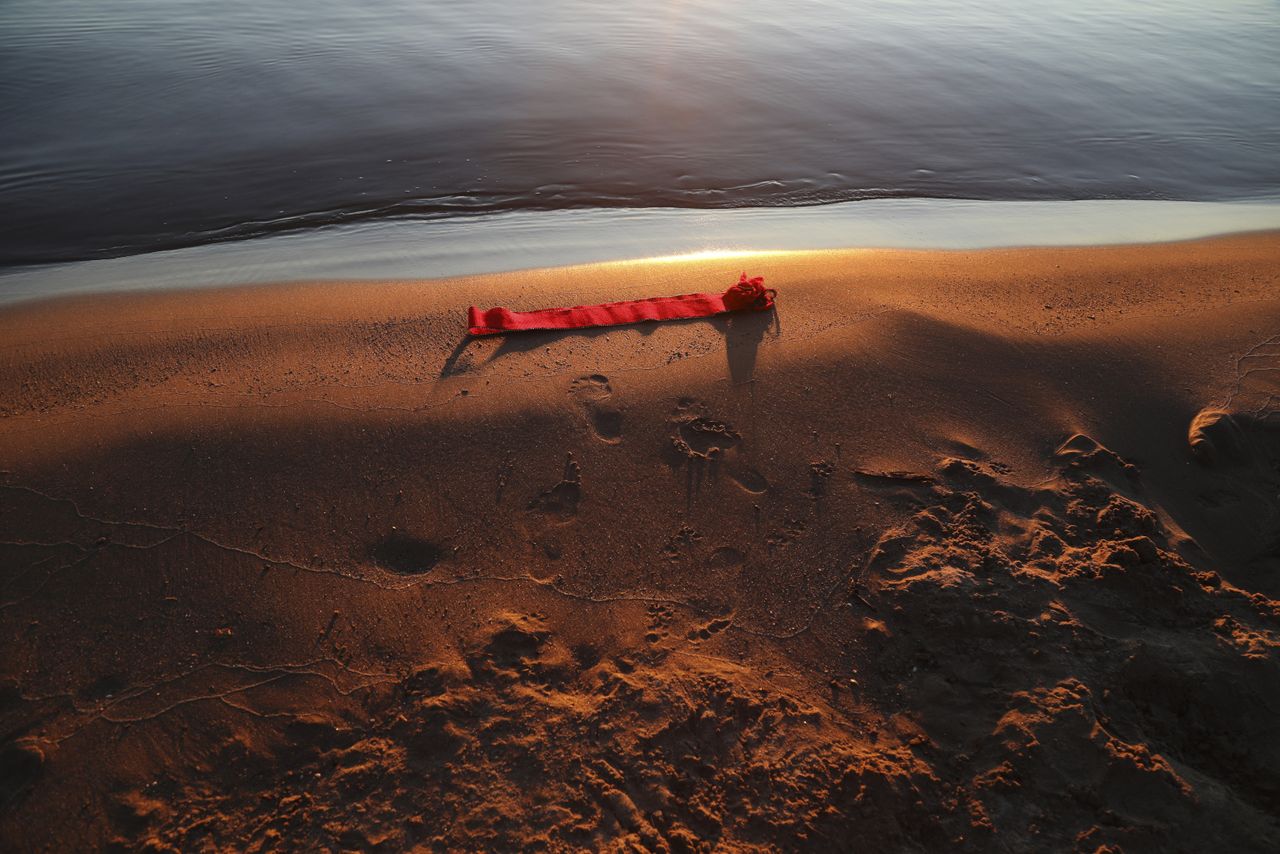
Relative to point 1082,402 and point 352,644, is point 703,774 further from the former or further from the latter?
point 1082,402

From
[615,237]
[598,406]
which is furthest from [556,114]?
[598,406]

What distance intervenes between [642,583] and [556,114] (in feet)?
20.7

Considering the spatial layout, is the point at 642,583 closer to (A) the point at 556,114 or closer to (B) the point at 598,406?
(B) the point at 598,406

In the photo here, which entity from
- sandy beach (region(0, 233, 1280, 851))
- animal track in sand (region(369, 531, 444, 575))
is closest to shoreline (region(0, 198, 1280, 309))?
sandy beach (region(0, 233, 1280, 851))

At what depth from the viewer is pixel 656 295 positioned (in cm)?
419

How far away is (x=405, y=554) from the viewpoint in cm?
263

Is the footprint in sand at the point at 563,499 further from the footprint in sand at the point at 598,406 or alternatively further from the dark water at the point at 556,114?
the dark water at the point at 556,114

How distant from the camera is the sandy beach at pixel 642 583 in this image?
1.98 metres

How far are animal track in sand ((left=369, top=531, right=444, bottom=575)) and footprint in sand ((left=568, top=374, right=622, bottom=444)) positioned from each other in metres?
0.86

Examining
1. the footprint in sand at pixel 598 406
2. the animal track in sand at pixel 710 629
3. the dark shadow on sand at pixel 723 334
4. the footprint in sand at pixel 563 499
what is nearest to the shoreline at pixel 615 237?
the dark shadow on sand at pixel 723 334

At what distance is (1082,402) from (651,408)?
2034mm

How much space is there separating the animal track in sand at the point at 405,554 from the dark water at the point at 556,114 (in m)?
3.72

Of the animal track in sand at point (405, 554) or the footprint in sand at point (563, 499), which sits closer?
the animal track in sand at point (405, 554)

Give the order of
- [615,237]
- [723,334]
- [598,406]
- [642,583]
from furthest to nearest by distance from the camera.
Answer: [615,237] < [723,334] < [598,406] < [642,583]
